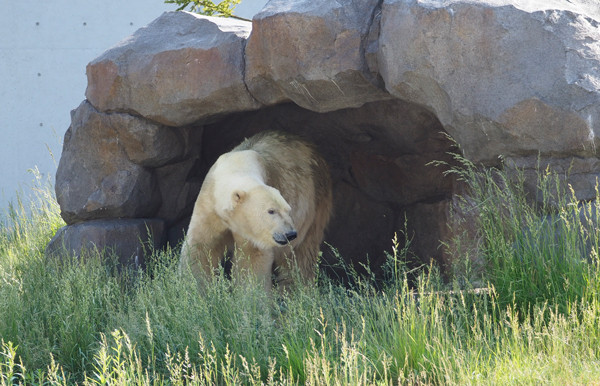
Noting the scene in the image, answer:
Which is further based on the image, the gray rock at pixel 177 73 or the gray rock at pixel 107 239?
the gray rock at pixel 107 239

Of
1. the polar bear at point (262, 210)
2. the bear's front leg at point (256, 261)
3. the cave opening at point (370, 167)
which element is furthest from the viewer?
the cave opening at point (370, 167)

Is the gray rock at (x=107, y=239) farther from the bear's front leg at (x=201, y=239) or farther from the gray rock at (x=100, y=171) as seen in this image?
the bear's front leg at (x=201, y=239)

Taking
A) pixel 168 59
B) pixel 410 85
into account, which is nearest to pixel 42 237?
pixel 168 59

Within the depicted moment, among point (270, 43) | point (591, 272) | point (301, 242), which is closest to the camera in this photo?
point (591, 272)

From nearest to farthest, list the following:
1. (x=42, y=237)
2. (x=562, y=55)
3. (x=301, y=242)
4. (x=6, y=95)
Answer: (x=562, y=55)
(x=301, y=242)
(x=42, y=237)
(x=6, y=95)

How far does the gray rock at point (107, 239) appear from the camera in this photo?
5867 mm

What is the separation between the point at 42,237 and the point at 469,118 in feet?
13.8

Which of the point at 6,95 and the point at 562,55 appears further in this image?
the point at 6,95

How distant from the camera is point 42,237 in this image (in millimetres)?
6793

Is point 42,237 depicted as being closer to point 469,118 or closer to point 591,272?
point 469,118

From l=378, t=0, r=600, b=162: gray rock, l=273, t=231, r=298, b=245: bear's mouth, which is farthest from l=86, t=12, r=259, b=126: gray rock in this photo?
l=378, t=0, r=600, b=162: gray rock

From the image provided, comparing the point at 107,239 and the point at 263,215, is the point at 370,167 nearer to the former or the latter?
the point at 263,215

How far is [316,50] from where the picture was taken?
4871mm

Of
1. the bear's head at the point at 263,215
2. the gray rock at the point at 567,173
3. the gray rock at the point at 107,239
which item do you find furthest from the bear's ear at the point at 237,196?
the gray rock at the point at 567,173
